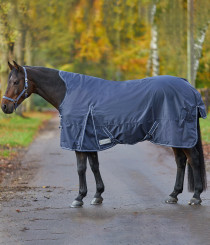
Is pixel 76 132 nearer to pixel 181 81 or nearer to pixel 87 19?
pixel 181 81

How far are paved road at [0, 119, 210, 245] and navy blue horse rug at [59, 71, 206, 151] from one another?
930mm

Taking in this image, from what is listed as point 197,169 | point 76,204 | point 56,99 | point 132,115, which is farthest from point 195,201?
point 56,99

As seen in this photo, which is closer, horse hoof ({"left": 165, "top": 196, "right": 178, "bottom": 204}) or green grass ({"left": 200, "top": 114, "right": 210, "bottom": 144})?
horse hoof ({"left": 165, "top": 196, "right": 178, "bottom": 204})

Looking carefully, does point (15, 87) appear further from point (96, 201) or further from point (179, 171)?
point (179, 171)

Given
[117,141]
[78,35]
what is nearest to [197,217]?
[117,141]

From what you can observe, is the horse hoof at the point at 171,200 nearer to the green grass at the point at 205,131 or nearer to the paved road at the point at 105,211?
the paved road at the point at 105,211

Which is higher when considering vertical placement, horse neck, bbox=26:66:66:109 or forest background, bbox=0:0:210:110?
horse neck, bbox=26:66:66:109

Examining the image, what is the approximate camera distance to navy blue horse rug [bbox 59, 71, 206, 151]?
8.00 metres

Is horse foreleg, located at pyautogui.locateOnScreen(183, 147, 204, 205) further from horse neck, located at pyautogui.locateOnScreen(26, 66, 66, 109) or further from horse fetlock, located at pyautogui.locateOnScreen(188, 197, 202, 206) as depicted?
horse neck, located at pyautogui.locateOnScreen(26, 66, 66, 109)

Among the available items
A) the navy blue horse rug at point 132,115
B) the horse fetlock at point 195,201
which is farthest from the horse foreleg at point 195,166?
the navy blue horse rug at point 132,115

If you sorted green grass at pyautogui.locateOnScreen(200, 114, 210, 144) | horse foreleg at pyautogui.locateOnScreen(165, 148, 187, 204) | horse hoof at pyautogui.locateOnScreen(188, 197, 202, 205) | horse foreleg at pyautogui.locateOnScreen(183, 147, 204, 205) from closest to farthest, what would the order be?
horse hoof at pyautogui.locateOnScreen(188, 197, 202, 205) → horse foreleg at pyautogui.locateOnScreen(183, 147, 204, 205) → horse foreleg at pyautogui.locateOnScreen(165, 148, 187, 204) → green grass at pyautogui.locateOnScreen(200, 114, 210, 144)

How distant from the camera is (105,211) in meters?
7.66

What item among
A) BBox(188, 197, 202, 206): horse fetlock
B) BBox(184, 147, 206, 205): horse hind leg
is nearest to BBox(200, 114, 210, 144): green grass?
BBox(184, 147, 206, 205): horse hind leg

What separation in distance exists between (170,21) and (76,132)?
1020 inches
